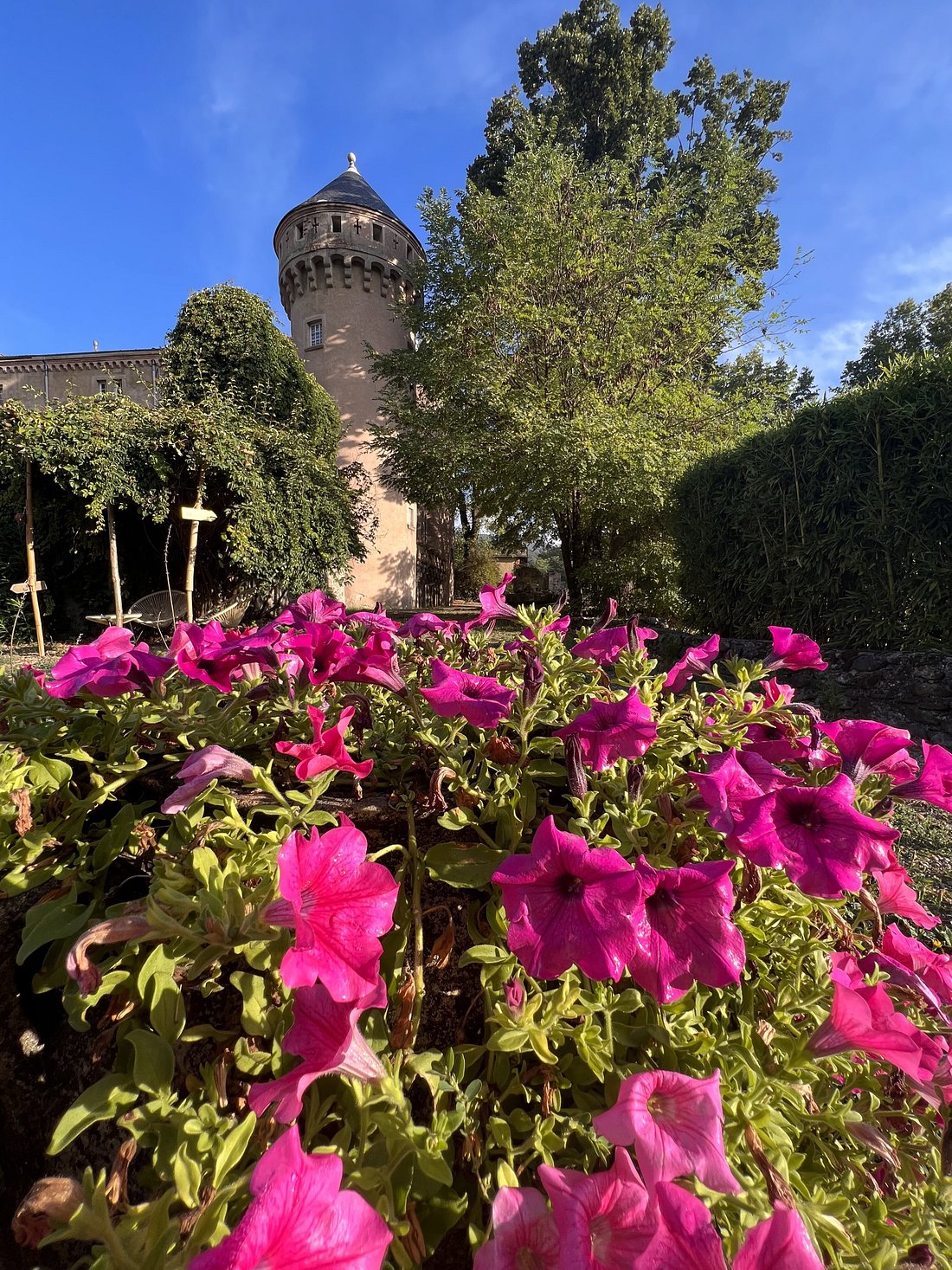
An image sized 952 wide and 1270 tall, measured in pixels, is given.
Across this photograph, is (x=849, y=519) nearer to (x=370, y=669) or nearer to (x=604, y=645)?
(x=604, y=645)

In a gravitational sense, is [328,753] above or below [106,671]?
below

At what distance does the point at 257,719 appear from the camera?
107 cm

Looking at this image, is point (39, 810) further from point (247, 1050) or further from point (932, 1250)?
point (932, 1250)

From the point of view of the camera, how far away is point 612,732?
28.9 inches

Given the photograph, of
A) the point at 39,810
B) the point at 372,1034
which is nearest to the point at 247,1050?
the point at 372,1034

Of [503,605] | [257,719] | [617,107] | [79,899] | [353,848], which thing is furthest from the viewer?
[617,107]

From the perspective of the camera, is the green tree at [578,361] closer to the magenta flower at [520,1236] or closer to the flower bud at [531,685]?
the flower bud at [531,685]

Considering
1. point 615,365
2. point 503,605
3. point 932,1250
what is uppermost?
point 615,365

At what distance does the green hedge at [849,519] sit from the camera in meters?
4.75

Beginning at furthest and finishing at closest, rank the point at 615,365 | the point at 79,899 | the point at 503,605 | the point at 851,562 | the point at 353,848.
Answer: the point at 615,365 < the point at 851,562 < the point at 503,605 < the point at 79,899 < the point at 353,848

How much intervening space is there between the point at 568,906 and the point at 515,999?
0.13 m

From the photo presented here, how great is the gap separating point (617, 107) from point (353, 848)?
2523cm

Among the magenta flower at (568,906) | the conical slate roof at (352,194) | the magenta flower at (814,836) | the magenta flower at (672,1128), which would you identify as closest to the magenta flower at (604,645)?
the magenta flower at (814,836)

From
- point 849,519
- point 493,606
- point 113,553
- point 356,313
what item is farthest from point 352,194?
point 493,606
